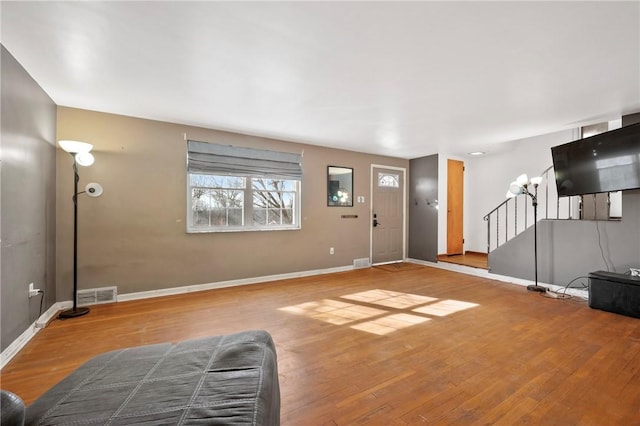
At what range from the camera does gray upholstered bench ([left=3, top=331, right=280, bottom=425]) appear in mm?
800

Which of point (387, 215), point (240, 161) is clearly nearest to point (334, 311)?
point (240, 161)

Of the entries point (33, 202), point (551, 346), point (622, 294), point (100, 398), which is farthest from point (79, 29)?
point (622, 294)

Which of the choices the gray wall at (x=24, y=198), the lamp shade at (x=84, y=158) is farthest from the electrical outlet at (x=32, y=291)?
the lamp shade at (x=84, y=158)

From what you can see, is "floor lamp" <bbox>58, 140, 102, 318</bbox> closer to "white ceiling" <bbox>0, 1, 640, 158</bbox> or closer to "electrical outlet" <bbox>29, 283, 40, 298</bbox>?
"electrical outlet" <bbox>29, 283, 40, 298</bbox>

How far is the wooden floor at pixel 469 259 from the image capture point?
541cm

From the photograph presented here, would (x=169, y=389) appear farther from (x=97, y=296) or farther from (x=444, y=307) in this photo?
(x=97, y=296)

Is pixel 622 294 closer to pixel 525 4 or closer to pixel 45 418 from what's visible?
pixel 525 4

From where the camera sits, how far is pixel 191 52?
2.21 meters

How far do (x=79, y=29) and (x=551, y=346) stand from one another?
14.8 feet

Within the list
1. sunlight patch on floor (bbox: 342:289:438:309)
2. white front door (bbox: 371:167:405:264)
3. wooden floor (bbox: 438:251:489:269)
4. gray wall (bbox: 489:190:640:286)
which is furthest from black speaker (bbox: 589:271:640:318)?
white front door (bbox: 371:167:405:264)

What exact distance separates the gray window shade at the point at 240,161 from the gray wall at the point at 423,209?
2968mm

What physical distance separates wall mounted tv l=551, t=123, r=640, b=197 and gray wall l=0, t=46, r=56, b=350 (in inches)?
237

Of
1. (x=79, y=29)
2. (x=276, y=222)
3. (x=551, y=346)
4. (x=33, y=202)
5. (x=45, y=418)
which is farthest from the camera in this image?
(x=276, y=222)

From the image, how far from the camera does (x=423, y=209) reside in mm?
6215
